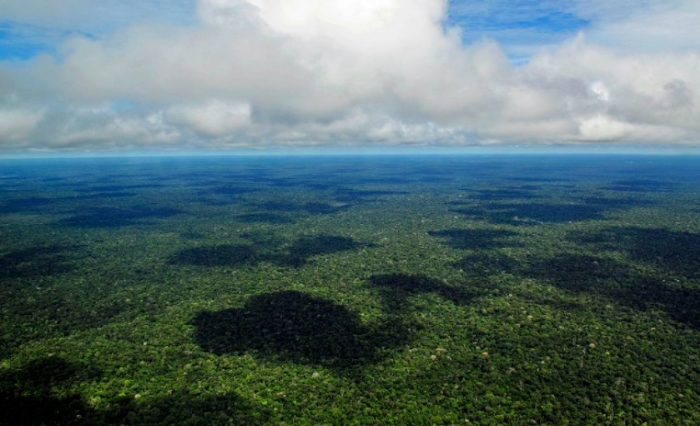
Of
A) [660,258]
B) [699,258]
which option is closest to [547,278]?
[660,258]

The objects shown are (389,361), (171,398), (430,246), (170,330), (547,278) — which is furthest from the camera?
(430,246)

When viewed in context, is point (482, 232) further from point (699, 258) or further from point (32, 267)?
point (32, 267)

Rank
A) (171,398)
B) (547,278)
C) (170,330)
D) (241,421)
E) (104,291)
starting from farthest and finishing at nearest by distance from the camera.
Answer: (547,278) < (104,291) < (170,330) < (171,398) < (241,421)

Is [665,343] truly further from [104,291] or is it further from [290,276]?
[104,291]

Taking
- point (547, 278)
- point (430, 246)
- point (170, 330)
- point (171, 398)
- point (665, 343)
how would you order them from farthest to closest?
point (430, 246) → point (547, 278) → point (170, 330) → point (665, 343) → point (171, 398)

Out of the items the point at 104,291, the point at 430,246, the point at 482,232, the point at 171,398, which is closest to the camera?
the point at 171,398

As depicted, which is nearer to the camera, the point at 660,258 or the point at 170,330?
the point at 170,330

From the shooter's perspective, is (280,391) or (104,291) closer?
(280,391)

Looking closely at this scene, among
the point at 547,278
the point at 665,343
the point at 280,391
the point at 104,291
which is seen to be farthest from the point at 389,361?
the point at 104,291
